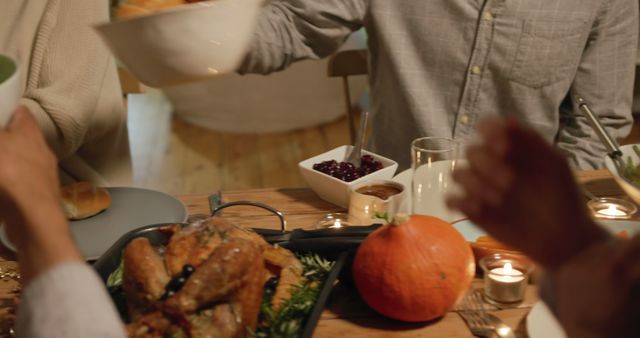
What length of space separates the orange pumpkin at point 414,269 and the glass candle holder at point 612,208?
39cm

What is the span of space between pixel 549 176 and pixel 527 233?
0.16ft

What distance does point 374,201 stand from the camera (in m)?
1.21

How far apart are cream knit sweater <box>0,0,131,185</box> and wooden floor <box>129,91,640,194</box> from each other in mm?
1433

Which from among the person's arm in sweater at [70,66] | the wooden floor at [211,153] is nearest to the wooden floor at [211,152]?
the wooden floor at [211,153]

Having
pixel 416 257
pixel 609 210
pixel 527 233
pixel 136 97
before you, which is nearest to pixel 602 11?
pixel 609 210

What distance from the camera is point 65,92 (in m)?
1.60

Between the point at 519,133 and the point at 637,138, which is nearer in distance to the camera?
the point at 519,133

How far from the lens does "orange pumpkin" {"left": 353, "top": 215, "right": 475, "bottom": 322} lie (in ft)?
3.14

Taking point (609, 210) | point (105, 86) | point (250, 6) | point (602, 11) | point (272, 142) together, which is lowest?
point (272, 142)

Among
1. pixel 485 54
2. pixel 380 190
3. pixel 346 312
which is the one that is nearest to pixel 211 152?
pixel 485 54

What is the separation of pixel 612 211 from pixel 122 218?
2.77 ft

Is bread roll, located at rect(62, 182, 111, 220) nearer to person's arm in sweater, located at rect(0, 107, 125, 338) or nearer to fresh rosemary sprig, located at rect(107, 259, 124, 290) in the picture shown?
fresh rosemary sprig, located at rect(107, 259, 124, 290)

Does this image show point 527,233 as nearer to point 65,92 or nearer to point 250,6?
point 250,6

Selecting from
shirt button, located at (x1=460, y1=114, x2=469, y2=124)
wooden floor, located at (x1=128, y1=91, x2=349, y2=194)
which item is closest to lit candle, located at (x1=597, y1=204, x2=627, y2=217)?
shirt button, located at (x1=460, y1=114, x2=469, y2=124)
